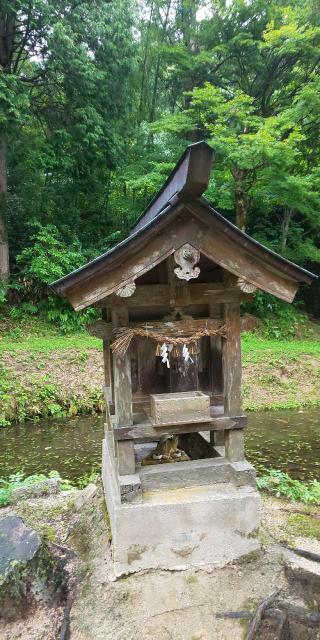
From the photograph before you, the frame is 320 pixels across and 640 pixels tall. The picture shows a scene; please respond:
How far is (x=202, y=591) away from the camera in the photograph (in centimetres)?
328

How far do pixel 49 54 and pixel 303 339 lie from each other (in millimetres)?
13099

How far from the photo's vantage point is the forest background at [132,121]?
38.3 feet

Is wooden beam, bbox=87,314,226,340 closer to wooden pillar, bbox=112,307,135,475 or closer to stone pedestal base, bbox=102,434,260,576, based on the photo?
wooden pillar, bbox=112,307,135,475

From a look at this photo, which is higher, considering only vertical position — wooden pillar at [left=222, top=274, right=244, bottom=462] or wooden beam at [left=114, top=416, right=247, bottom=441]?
wooden pillar at [left=222, top=274, right=244, bottom=462]

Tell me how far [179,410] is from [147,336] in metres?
0.73

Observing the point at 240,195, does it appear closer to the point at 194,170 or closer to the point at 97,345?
the point at 97,345

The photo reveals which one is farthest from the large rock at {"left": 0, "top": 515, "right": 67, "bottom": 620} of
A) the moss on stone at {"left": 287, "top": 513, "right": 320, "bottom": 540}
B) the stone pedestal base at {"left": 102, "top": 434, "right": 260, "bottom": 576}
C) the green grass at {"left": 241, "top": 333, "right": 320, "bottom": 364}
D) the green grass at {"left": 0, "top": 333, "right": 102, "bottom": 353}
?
the green grass at {"left": 241, "top": 333, "right": 320, "bottom": 364}

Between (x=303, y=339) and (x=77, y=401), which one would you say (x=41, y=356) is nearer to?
(x=77, y=401)

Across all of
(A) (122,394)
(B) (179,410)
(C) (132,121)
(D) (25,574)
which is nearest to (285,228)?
(C) (132,121)

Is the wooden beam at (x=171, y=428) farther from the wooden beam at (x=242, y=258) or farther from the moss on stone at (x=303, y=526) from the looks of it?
the moss on stone at (x=303, y=526)

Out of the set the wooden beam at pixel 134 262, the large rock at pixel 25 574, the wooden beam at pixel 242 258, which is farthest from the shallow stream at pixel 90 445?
the wooden beam at pixel 134 262

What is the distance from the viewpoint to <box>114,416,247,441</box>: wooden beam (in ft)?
11.6

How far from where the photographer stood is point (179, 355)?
3885 millimetres

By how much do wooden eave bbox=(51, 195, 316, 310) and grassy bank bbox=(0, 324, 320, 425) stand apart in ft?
24.4
